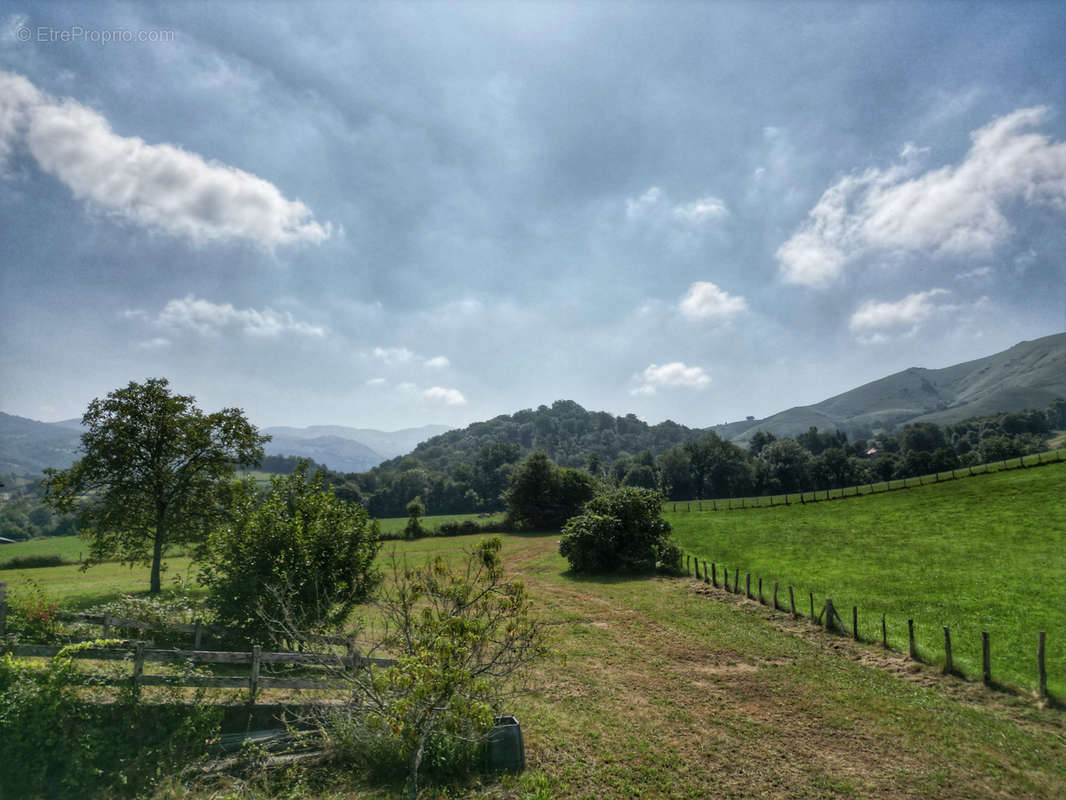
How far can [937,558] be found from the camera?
26.5m

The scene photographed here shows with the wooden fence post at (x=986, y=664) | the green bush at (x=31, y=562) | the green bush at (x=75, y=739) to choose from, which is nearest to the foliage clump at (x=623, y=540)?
the wooden fence post at (x=986, y=664)

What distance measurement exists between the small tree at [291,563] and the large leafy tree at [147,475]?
45.7 ft

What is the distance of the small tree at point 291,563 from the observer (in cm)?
1270

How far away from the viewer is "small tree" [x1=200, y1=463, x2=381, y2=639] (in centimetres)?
1270

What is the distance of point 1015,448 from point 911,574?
9829 centimetres

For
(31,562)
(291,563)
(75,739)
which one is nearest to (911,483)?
(291,563)

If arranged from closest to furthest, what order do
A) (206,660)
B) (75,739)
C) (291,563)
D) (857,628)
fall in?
(75,739)
(206,660)
(291,563)
(857,628)

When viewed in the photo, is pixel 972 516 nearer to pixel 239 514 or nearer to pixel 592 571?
pixel 592 571

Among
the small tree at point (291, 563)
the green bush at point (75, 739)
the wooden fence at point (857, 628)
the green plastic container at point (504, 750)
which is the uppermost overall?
the small tree at point (291, 563)

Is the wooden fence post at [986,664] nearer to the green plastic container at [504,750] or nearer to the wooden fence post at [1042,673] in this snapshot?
the wooden fence post at [1042,673]

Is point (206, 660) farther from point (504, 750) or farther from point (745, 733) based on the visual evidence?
point (745, 733)

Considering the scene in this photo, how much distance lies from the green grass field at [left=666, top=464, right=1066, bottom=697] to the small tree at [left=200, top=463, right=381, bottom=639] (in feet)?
61.2

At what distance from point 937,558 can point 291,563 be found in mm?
32784

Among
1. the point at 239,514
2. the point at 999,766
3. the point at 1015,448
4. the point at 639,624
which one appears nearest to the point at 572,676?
the point at 639,624
